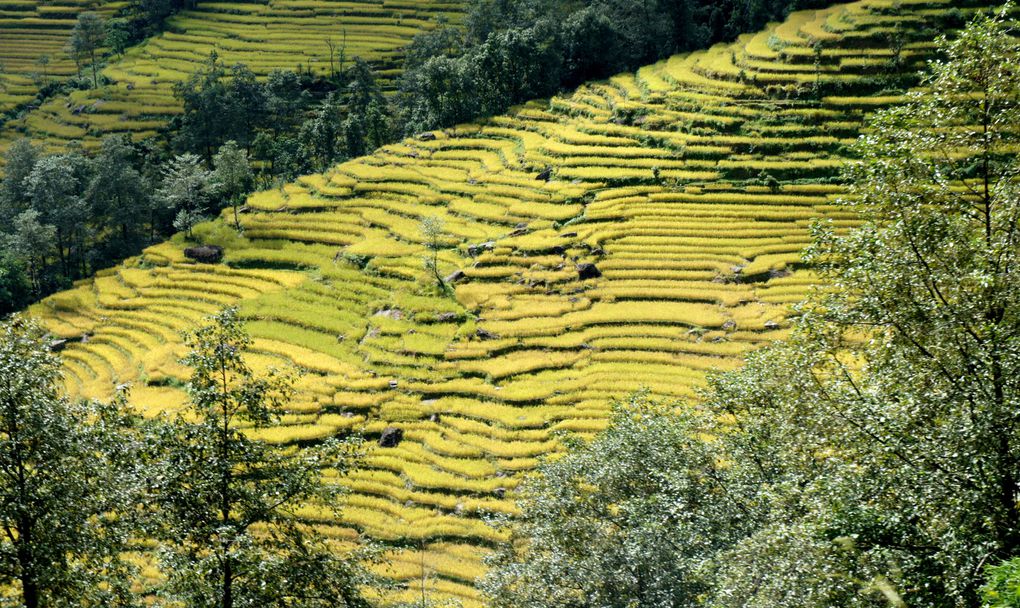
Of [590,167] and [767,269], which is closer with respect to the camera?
[767,269]

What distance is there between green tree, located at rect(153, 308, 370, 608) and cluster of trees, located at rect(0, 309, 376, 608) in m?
0.03

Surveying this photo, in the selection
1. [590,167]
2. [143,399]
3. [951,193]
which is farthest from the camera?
[590,167]

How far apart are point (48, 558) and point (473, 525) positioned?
21598mm

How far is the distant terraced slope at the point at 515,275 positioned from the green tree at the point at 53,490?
55.6 ft

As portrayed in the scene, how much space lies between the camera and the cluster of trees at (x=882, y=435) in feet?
42.7

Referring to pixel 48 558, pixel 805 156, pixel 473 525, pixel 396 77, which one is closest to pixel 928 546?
pixel 48 558

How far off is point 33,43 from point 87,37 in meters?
17.7

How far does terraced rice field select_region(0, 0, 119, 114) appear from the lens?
114375 millimetres

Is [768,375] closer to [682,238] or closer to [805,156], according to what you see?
[682,238]

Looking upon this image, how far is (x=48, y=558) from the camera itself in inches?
637

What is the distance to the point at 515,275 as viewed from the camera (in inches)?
2222

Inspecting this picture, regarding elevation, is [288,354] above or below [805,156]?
below

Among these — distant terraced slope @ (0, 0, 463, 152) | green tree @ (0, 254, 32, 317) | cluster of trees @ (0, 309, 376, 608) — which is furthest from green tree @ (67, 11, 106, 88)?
cluster of trees @ (0, 309, 376, 608)

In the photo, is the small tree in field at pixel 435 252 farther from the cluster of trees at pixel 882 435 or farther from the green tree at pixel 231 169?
the cluster of trees at pixel 882 435
